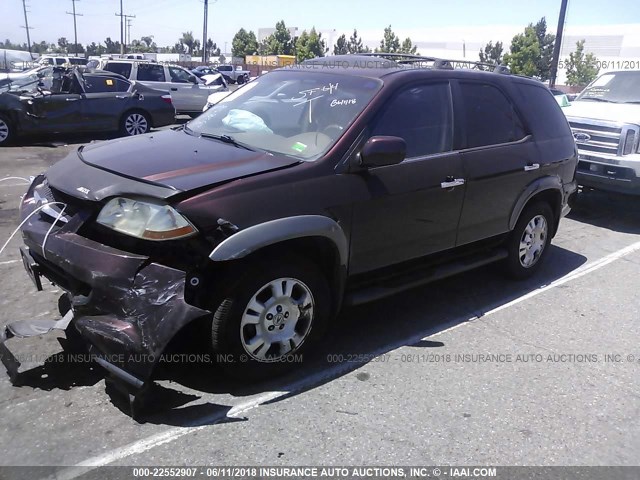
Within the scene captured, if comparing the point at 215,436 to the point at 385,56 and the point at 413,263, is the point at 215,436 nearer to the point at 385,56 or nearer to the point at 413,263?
the point at 413,263

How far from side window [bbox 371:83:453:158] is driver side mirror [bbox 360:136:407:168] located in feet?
0.83

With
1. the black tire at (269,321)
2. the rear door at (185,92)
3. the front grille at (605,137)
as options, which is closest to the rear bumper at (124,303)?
the black tire at (269,321)

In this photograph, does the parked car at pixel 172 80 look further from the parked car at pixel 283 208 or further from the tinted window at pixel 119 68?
the parked car at pixel 283 208

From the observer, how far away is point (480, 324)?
4461 mm

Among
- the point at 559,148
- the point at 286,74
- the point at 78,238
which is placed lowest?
the point at 78,238

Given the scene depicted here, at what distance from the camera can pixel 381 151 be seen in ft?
11.5

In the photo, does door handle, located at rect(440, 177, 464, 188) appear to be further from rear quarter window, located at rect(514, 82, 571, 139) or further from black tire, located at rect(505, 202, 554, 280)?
rear quarter window, located at rect(514, 82, 571, 139)

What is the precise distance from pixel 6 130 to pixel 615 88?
11493 mm

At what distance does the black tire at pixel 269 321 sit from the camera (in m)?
3.10

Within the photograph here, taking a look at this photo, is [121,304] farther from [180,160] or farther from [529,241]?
[529,241]

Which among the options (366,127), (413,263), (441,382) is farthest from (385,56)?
(441,382)

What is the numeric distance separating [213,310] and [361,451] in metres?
1.08

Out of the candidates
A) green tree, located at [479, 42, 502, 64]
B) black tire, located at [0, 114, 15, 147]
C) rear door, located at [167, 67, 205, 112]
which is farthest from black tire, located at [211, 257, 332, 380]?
green tree, located at [479, 42, 502, 64]

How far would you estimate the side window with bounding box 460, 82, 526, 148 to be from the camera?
4.48 metres
